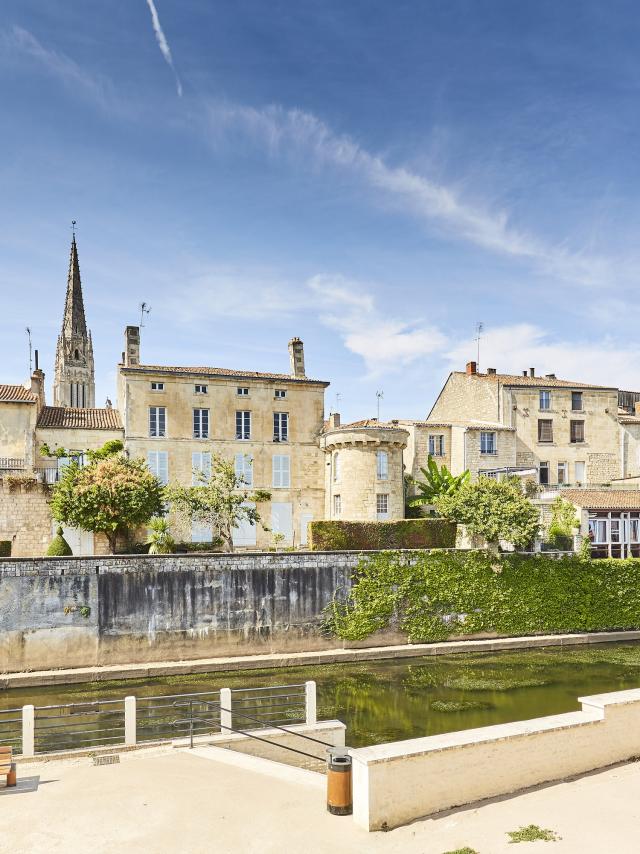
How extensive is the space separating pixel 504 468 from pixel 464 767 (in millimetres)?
29367

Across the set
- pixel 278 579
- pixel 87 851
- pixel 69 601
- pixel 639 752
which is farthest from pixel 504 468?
pixel 87 851

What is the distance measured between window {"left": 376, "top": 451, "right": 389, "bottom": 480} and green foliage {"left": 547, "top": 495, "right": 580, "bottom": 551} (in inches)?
312

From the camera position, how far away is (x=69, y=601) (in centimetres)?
2230

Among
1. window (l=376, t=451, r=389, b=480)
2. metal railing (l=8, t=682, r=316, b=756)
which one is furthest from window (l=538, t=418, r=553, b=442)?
metal railing (l=8, t=682, r=316, b=756)

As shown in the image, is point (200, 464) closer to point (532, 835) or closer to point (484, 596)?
point (484, 596)

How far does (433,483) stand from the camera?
36.1 meters

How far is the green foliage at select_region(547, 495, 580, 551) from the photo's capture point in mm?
29516

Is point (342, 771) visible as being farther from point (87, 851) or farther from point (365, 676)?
point (365, 676)

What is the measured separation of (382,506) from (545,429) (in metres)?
13.3

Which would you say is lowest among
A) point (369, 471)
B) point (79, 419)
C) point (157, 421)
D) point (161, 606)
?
point (161, 606)

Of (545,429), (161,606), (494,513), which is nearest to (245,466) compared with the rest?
(161,606)

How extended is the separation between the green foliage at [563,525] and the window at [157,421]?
19172 mm

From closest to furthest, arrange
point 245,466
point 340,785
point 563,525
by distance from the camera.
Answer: point 340,785 → point 563,525 → point 245,466

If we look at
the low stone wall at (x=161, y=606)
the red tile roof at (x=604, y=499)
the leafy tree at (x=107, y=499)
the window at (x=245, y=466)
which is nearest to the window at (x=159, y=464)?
the window at (x=245, y=466)
